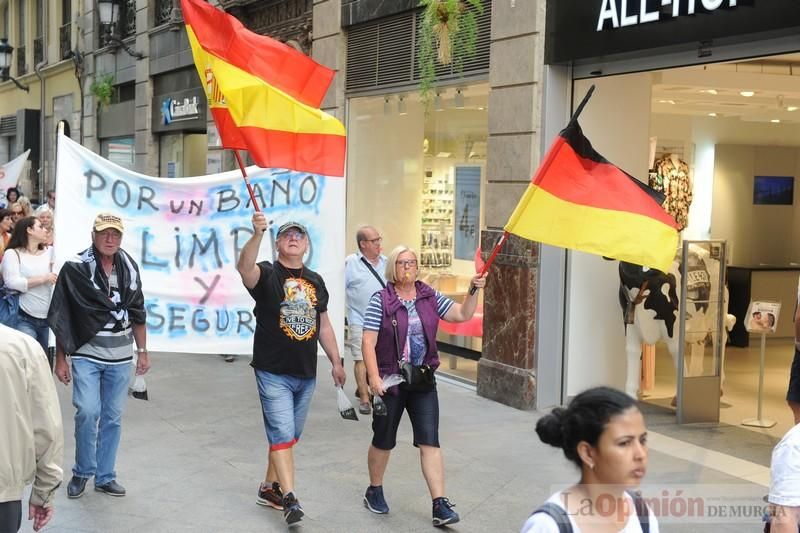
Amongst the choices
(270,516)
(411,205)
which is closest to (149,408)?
(270,516)

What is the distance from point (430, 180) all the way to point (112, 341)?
677 centimetres

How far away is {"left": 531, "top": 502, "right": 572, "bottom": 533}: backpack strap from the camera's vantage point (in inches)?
113

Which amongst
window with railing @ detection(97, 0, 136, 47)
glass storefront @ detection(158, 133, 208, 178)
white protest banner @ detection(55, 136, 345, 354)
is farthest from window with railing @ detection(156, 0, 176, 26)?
white protest banner @ detection(55, 136, 345, 354)

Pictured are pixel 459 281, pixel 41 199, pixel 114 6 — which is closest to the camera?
pixel 459 281

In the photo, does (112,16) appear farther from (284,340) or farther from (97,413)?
(284,340)

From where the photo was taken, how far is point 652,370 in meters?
10.6

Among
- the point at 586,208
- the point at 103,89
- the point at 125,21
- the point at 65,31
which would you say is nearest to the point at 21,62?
the point at 65,31

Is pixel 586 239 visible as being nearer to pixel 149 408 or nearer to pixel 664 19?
pixel 664 19

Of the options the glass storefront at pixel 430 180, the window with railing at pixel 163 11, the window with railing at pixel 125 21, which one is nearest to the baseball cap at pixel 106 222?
the glass storefront at pixel 430 180

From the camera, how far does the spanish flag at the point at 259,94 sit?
6.80 m

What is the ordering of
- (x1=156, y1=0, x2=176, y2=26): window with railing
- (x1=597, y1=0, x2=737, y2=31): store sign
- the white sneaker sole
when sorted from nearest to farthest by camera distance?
the white sneaker sole
(x1=597, y1=0, x2=737, y2=31): store sign
(x1=156, y1=0, x2=176, y2=26): window with railing

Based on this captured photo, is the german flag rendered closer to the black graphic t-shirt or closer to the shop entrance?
the black graphic t-shirt

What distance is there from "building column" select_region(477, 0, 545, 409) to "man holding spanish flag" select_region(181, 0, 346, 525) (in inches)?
116

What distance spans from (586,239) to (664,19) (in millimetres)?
3305
